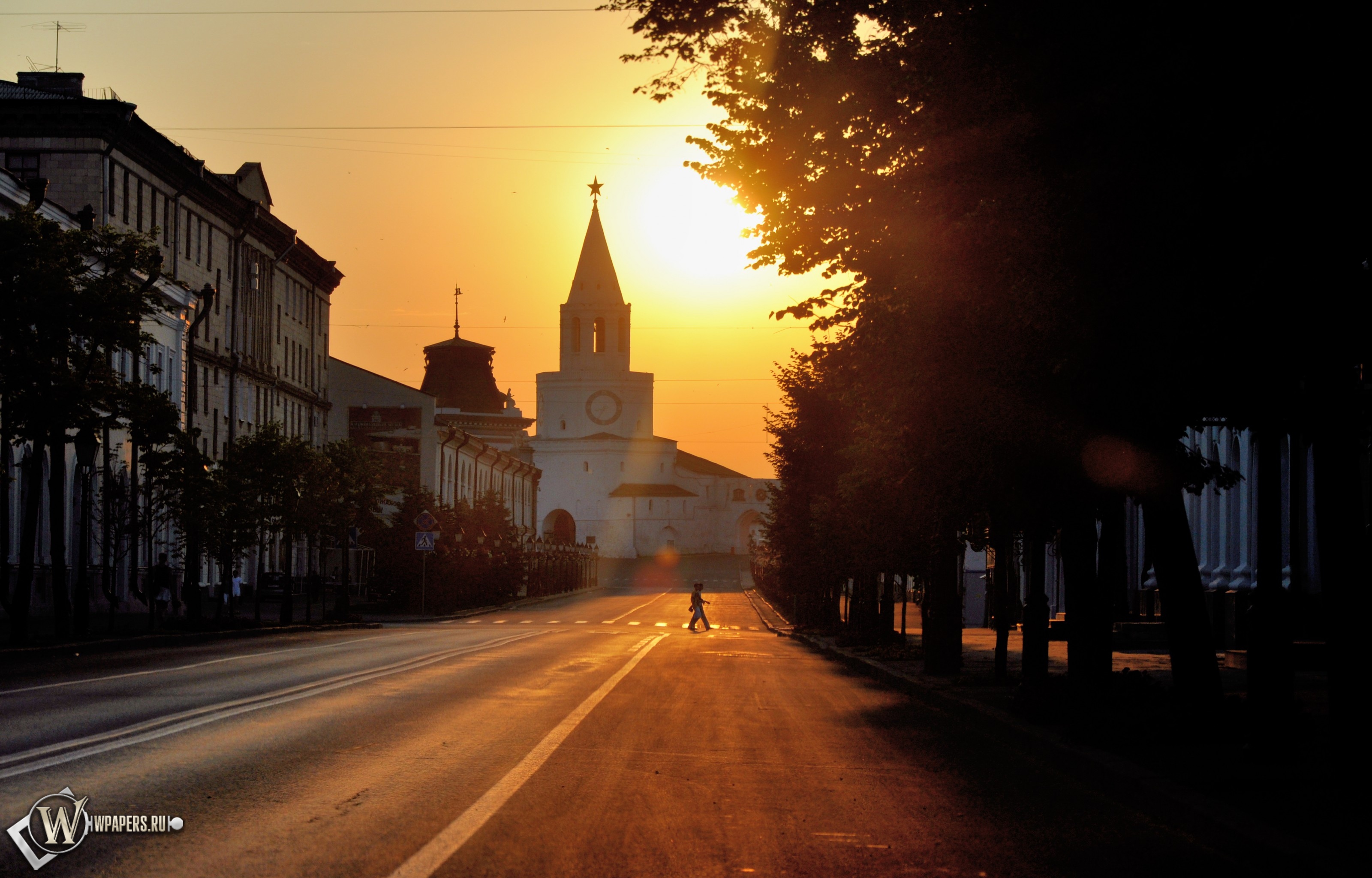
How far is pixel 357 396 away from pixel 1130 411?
3367 inches

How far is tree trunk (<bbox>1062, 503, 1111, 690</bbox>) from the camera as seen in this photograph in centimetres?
1420

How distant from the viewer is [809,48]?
15.9m

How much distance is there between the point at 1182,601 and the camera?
41.5 feet

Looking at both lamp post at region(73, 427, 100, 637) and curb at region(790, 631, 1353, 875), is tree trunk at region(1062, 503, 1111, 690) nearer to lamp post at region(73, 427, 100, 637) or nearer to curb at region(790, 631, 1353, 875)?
curb at region(790, 631, 1353, 875)

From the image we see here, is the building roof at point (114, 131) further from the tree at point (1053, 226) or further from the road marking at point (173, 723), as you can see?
the tree at point (1053, 226)

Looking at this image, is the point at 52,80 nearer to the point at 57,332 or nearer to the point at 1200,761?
the point at 57,332

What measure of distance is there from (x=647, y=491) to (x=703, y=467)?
10.5m

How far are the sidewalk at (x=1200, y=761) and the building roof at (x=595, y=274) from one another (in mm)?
144845

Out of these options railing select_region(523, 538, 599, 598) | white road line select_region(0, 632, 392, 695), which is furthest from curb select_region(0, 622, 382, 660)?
railing select_region(523, 538, 599, 598)

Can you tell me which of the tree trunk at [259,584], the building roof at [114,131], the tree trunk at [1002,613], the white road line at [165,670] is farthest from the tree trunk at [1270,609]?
the building roof at [114,131]

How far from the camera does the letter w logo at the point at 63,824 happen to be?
7.28 meters

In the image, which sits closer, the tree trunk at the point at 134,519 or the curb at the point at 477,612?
the tree trunk at the point at 134,519

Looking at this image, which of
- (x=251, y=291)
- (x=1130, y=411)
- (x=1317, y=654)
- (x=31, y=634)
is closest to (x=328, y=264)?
(x=251, y=291)

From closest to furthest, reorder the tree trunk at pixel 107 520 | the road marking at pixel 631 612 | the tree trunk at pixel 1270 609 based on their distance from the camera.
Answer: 1. the tree trunk at pixel 1270 609
2. the tree trunk at pixel 107 520
3. the road marking at pixel 631 612
